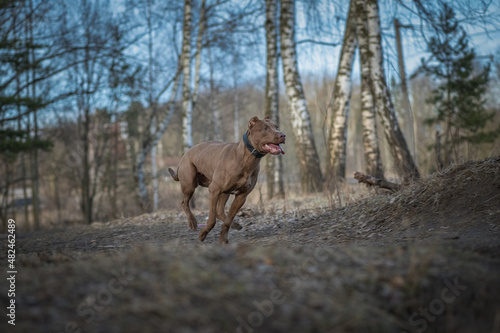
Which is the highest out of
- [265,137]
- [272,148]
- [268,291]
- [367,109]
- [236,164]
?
[367,109]

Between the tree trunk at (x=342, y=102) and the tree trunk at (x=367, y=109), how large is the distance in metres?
2.06

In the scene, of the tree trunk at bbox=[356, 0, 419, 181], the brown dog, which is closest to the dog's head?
the brown dog

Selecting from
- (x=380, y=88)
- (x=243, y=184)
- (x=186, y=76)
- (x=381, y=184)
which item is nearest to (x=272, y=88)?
(x=186, y=76)

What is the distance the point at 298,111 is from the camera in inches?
511

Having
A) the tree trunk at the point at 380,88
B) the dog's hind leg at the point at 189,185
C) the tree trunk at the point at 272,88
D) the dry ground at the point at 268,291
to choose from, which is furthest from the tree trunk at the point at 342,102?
the dry ground at the point at 268,291

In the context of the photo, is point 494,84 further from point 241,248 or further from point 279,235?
point 241,248

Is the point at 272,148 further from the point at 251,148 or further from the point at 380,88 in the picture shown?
the point at 380,88

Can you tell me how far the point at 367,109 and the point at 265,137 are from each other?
19.7 ft

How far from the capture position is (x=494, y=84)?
3184 centimetres

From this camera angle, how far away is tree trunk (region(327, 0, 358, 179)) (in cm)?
1286

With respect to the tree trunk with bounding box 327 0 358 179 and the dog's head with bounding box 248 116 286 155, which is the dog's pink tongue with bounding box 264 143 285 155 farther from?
the tree trunk with bounding box 327 0 358 179

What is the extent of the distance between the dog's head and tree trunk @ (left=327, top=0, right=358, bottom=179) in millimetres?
7374

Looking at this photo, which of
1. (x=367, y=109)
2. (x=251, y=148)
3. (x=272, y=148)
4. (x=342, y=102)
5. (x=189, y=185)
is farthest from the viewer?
(x=342, y=102)

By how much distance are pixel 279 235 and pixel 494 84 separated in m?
31.7
